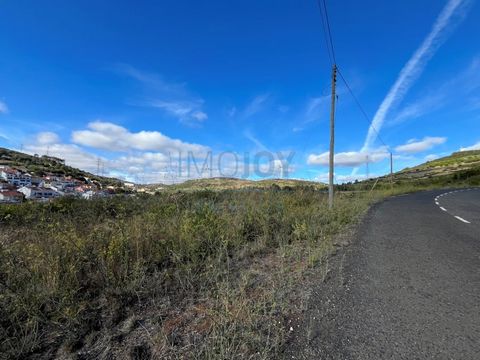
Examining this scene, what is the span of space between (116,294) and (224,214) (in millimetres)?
3876

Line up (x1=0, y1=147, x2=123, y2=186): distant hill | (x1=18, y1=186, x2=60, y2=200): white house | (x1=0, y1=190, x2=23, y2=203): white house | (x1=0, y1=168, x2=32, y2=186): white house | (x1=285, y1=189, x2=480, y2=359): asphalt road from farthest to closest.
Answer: (x1=0, y1=147, x2=123, y2=186): distant hill, (x1=0, y1=168, x2=32, y2=186): white house, (x1=18, y1=186, x2=60, y2=200): white house, (x1=0, y1=190, x2=23, y2=203): white house, (x1=285, y1=189, x2=480, y2=359): asphalt road

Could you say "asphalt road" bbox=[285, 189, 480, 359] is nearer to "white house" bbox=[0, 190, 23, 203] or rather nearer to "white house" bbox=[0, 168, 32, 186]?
"white house" bbox=[0, 190, 23, 203]

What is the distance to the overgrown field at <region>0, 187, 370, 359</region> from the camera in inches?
97.2

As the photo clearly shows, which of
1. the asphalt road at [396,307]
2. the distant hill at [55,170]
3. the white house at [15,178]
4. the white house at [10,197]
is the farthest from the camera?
the distant hill at [55,170]

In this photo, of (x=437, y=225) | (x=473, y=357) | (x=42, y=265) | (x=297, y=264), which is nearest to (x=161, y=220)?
(x=42, y=265)

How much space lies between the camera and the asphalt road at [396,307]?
238 centimetres

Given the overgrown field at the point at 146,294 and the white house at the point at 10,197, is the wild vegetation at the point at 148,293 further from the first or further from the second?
the white house at the point at 10,197

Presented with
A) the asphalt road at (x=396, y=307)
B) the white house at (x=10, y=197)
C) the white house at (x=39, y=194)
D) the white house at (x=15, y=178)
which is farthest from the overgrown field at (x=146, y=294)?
the white house at (x=15, y=178)

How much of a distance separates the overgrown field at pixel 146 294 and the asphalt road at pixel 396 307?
43cm

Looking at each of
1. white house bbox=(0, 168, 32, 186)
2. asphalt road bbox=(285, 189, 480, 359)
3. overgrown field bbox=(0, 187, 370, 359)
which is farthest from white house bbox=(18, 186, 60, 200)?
asphalt road bbox=(285, 189, 480, 359)

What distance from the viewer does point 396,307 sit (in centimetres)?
315

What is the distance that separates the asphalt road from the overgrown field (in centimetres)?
43

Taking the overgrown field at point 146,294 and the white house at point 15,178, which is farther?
the white house at point 15,178

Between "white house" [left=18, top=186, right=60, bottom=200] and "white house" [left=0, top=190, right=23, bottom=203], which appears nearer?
"white house" [left=0, top=190, right=23, bottom=203]
